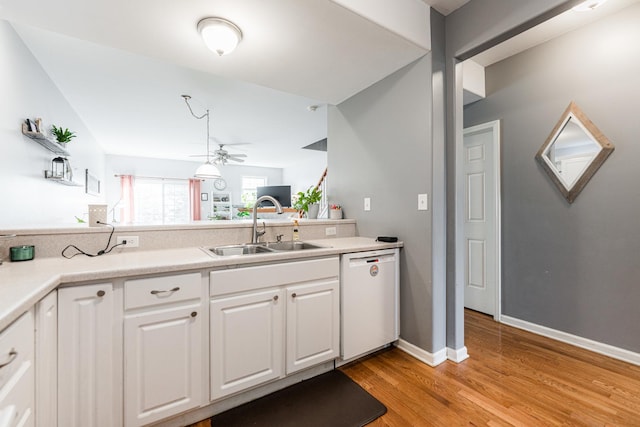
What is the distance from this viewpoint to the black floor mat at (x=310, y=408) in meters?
1.45

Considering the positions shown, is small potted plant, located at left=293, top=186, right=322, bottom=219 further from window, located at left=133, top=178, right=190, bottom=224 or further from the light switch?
window, located at left=133, top=178, right=190, bottom=224

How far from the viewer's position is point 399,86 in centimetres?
222

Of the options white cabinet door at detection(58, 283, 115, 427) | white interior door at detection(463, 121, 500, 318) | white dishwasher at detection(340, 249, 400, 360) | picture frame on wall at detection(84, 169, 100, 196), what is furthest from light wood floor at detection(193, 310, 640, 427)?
picture frame on wall at detection(84, 169, 100, 196)

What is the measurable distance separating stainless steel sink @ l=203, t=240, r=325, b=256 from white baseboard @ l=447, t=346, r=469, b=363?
1.25 m

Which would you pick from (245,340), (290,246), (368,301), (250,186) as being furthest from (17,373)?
(250,186)

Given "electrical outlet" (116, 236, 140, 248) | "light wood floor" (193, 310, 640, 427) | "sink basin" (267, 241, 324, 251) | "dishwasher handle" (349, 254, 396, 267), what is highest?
"electrical outlet" (116, 236, 140, 248)

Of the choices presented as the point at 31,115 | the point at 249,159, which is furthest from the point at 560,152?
the point at 249,159

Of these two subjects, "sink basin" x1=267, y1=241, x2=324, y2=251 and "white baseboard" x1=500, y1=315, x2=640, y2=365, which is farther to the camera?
"sink basin" x1=267, y1=241, x2=324, y2=251

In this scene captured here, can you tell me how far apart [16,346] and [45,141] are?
106 inches

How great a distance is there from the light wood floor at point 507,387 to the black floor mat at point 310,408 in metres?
0.08

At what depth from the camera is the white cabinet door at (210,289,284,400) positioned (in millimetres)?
1448

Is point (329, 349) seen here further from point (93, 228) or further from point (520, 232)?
point (520, 232)

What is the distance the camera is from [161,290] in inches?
51.4

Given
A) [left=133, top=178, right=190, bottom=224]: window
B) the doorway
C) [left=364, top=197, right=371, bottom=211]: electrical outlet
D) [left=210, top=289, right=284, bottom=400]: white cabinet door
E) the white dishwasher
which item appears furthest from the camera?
[left=133, top=178, right=190, bottom=224]: window
